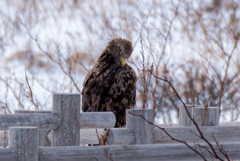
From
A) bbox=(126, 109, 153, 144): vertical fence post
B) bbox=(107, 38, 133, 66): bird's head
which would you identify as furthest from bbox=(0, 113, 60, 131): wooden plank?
bbox=(107, 38, 133, 66): bird's head

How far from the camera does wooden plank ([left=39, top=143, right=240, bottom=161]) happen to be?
7.84 ft

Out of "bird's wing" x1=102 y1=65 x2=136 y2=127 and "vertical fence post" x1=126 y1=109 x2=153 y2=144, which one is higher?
"bird's wing" x1=102 y1=65 x2=136 y2=127

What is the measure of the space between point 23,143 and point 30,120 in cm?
35

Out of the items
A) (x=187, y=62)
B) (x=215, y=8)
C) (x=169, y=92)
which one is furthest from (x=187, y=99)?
(x=215, y=8)

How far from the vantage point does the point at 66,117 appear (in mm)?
2762

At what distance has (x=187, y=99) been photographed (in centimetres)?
720

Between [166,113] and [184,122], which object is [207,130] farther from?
[166,113]

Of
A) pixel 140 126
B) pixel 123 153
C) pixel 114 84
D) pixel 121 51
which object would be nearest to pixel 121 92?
pixel 114 84

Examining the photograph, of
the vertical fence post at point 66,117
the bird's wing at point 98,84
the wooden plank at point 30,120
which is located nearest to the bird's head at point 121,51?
the bird's wing at point 98,84

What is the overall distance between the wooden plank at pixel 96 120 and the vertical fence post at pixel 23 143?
65cm

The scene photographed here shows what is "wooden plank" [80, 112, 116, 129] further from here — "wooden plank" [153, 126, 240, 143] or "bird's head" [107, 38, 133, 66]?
"bird's head" [107, 38, 133, 66]

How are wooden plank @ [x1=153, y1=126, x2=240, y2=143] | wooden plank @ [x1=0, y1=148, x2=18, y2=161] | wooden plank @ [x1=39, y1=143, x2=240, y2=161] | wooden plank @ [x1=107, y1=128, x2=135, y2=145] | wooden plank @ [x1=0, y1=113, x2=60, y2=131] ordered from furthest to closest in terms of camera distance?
wooden plank @ [x1=153, y1=126, x2=240, y2=143] → wooden plank @ [x1=107, y1=128, x2=135, y2=145] → wooden plank @ [x1=0, y1=113, x2=60, y2=131] → wooden plank @ [x1=39, y1=143, x2=240, y2=161] → wooden plank @ [x1=0, y1=148, x2=18, y2=161]

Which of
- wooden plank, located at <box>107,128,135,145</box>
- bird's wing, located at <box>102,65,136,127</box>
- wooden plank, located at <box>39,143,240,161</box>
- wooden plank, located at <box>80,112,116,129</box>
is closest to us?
wooden plank, located at <box>39,143,240,161</box>

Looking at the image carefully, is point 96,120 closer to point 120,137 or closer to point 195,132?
point 120,137
